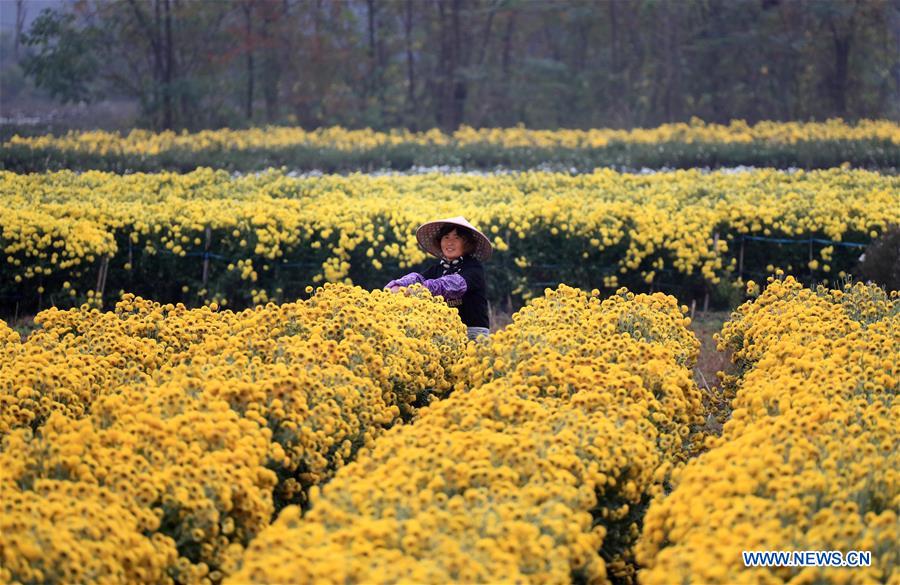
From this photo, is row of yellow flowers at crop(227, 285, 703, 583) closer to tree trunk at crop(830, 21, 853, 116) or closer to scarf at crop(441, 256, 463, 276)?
scarf at crop(441, 256, 463, 276)

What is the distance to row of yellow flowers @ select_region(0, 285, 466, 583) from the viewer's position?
4.11m

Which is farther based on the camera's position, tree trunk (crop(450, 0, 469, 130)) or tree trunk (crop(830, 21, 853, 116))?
tree trunk (crop(450, 0, 469, 130))

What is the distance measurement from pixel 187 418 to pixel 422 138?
66.7 feet

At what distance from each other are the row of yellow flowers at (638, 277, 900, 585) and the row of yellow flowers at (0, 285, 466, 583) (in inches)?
59.9

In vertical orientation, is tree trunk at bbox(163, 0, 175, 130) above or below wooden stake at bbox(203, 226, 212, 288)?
above

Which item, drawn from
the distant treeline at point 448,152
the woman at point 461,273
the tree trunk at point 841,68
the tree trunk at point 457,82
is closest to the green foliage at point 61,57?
the distant treeline at point 448,152

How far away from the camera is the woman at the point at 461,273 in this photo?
7777 mm

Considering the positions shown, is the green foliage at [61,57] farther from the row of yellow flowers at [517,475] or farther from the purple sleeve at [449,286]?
the row of yellow flowers at [517,475]

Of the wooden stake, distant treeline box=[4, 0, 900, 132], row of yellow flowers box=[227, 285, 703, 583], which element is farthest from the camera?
distant treeline box=[4, 0, 900, 132]

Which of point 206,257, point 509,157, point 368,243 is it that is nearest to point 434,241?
point 368,243

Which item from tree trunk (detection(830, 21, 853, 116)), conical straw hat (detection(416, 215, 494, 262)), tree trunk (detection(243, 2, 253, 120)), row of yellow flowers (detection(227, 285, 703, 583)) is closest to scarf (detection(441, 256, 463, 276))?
conical straw hat (detection(416, 215, 494, 262))

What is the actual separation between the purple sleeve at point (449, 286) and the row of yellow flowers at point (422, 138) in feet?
42.7

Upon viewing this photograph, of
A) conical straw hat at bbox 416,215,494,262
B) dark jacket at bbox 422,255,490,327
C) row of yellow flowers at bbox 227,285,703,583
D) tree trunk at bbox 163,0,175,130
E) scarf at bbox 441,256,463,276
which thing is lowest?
row of yellow flowers at bbox 227,285,703,583

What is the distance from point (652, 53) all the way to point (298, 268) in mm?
25330
